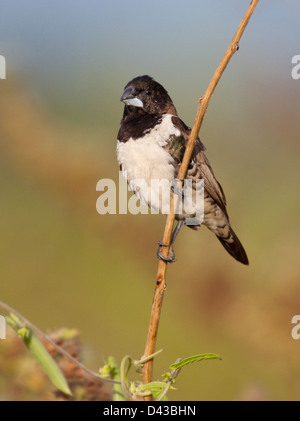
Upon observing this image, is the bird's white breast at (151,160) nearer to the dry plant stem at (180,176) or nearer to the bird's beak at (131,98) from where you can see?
the bird's beak at (131,98)

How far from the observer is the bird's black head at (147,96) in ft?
8.14

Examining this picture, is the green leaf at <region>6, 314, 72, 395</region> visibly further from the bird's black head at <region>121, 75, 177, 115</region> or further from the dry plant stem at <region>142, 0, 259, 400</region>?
the bird's black head at <region>121, 75, 177, 115</region>

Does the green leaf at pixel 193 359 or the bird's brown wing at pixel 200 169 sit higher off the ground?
the bird's brown wing at pixel 200 169

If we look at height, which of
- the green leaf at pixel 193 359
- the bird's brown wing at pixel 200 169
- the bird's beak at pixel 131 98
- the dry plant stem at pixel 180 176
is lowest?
the green leaf at pixel 193 359

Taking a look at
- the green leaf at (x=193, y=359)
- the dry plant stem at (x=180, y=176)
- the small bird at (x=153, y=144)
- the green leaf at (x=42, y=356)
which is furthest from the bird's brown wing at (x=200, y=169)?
the green leaf at (x=42, y=356)

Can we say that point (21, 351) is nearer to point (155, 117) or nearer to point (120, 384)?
point (120, 384)

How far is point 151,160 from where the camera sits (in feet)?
8.09

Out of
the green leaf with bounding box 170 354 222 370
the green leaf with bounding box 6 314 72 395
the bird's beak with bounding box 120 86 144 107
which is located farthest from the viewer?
the bird's beak with bounding box 120 86 144 107

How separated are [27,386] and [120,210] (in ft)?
8.22

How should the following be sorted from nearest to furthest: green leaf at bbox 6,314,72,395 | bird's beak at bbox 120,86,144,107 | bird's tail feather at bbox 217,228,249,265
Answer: green leaf at bbox 6,314,72,395
bird's beak at bbox 120,86,144,107
bird's tail feather at bbox 217,228,249,265

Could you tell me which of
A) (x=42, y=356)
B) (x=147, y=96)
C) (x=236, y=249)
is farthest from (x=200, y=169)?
(x=42, y=356)

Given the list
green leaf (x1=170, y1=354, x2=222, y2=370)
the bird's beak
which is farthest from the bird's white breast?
green leaf (x1=170, y1=354, x2=222, y2=370)

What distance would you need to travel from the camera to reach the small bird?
246cm

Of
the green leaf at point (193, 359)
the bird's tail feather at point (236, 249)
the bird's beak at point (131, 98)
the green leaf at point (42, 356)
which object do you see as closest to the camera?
the green leaf at point (42, 356)
